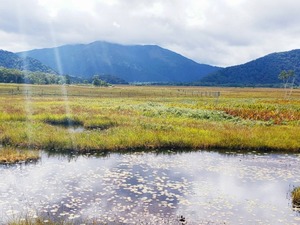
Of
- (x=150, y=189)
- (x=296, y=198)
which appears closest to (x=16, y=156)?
(x=150, y=189)

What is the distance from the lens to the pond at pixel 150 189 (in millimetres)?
13875

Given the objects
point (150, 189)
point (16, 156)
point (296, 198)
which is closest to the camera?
point (296, 198)

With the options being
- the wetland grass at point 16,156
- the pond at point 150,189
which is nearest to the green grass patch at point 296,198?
the pond at point 150,189

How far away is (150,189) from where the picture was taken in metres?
17.2

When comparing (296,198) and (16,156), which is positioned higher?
(16,156)

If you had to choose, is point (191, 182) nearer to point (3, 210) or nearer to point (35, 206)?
point (35, 206)

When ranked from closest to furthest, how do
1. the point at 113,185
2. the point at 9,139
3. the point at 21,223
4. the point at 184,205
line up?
the point at 21,223
the point at 184,205
the point at 113,185
the point at 9,139

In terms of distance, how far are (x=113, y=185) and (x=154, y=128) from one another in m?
15.8

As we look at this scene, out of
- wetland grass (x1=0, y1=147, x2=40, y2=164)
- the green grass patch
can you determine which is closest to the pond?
the green grass patch

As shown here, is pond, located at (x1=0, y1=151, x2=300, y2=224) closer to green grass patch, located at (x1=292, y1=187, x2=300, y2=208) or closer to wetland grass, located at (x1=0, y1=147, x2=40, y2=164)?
green grass patch, located at (x1=292, y1=187, x2=300, y2=208)

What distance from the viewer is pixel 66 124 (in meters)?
37.6

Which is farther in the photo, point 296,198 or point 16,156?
point 16,156

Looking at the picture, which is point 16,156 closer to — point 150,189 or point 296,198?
point 150,189

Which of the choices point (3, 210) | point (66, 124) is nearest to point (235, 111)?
point (66, 124)
